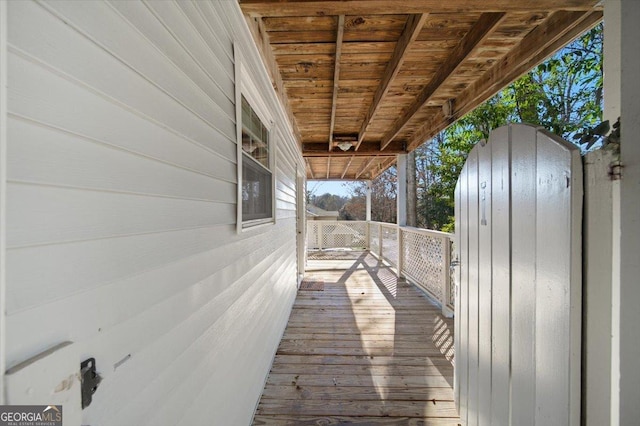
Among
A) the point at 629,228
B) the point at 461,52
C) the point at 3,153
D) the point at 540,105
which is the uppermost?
the point at 540,105

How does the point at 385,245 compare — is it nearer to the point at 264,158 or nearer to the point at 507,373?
the point at 264,158

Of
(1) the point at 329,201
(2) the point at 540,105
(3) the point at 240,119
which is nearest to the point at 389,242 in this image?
(2) the point at 540,105

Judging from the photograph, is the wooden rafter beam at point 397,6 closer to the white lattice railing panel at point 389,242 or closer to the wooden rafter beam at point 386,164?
the white lattice railing panel at point 389,242

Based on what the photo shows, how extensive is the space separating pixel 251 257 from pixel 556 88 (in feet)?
26.2

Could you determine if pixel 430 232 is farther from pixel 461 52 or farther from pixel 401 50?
pixel 401 50

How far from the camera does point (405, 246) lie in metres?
5.64

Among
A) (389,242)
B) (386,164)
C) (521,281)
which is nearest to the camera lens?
(521,281)

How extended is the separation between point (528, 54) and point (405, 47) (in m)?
1.07

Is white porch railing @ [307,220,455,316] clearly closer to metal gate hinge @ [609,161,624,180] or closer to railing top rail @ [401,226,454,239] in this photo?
railing top rail @ [401,226,454,239]

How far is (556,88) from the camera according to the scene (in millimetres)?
6184

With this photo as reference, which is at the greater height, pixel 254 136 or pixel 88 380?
pixel 254 136

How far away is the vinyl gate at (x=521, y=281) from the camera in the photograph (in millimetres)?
1002

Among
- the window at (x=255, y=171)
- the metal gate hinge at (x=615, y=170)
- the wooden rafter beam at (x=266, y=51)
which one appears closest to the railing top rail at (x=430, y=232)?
the window at (x=255, y=171)

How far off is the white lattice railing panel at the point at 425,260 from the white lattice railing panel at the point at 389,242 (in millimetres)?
993
